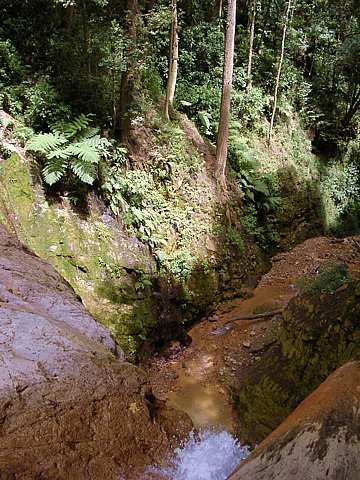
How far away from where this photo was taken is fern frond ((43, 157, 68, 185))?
26.7 feet

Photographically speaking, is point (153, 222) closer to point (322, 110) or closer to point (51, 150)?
point (51, 150)

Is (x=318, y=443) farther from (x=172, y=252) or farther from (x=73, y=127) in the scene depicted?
(x=73, y=127)

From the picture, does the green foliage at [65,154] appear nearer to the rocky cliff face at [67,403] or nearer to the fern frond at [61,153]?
the fern frond at [61,153]

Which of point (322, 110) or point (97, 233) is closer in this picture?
point (97, 233)

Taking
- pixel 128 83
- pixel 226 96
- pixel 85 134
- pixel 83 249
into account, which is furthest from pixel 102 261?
pixel 226 96

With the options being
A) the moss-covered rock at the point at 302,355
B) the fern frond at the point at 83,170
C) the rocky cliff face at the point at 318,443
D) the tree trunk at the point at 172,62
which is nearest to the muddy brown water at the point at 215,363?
the moss-covered rock at the point at 302,355

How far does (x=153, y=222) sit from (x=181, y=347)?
116 inches

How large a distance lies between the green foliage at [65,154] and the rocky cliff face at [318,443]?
5861 mm

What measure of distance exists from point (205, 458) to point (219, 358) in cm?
334

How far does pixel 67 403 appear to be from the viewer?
386 cm

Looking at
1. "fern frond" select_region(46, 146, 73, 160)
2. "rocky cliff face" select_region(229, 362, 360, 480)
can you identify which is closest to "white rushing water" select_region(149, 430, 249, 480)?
"rocky cliff face" select_region(229, 362, 360, 480)

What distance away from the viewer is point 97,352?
4664 mm

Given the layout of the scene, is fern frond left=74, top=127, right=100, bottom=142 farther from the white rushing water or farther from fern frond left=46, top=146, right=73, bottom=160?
the white rushing water

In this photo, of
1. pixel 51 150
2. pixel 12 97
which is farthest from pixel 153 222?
pixel 12 97
